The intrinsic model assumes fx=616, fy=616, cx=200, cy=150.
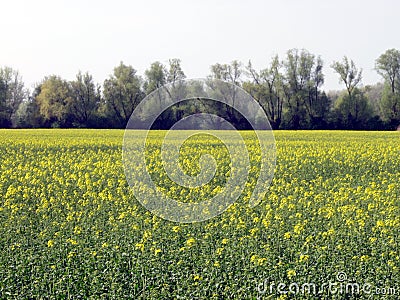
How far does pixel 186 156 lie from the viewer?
21.3 metres

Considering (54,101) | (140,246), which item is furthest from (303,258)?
(54,101)

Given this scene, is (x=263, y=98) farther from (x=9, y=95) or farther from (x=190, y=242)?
(x=190, y=242)

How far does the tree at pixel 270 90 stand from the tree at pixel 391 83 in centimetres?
1099

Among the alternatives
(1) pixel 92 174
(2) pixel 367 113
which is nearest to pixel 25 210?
(1) pixel 92 174

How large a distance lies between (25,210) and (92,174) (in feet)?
14.0

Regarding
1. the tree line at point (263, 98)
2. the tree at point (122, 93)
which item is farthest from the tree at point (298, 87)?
the tree at point (122, 93)

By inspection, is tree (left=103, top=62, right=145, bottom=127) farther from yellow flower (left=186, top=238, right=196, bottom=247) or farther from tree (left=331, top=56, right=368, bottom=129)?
yellow flower (left=186, top=238, right=196, bottom=247)

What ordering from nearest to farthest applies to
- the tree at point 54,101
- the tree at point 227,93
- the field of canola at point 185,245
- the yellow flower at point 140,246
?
the field of canola at point 185,245 < the yellow flower at point 140,246 < the tree at point 227,93 < the tree at point 54,101

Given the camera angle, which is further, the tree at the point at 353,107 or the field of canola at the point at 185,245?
the tree at the point at 353,107

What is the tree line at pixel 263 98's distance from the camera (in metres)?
63.8

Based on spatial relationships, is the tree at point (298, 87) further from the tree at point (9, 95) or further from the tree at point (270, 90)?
the tree at point (9, 95)

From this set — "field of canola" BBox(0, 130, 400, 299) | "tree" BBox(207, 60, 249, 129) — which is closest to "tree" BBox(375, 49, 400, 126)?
"tree" BBox(207, 60, 249, 129)

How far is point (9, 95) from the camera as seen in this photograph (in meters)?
71.6

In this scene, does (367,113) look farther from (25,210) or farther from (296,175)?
(25,210)
